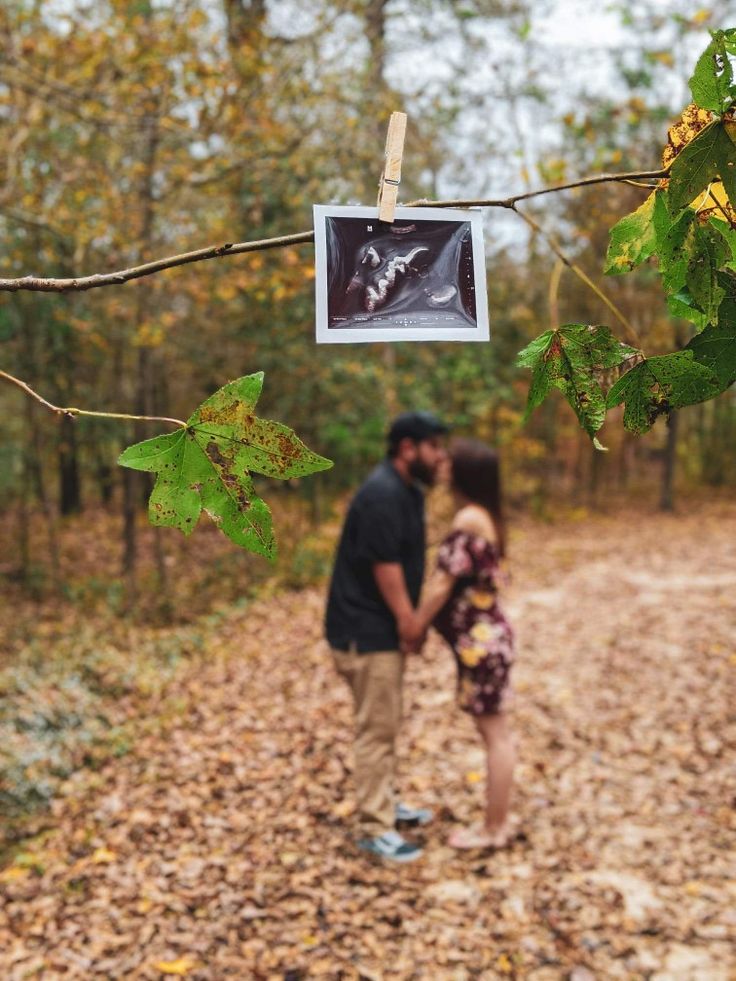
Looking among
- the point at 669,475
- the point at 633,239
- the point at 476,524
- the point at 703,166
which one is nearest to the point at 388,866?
the point at 476,524

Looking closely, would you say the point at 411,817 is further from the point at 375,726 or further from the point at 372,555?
the point at 372,555

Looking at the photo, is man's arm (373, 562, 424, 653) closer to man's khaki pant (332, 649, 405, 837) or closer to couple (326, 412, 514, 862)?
couple (326, 412, 514, 862)

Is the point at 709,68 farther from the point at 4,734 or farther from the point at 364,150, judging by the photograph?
the point at 364,150

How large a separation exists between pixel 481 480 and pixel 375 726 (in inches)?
50.2

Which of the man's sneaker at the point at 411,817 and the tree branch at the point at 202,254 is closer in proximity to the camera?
the tree branch at the point at 202,254

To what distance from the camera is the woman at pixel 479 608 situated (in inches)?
132

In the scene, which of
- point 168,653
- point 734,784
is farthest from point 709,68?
point 168,653

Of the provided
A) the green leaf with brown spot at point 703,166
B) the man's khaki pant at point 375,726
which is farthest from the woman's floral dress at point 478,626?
the green leaf with brown spot at point 703,166

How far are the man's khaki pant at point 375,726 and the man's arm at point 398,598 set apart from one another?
157 mm

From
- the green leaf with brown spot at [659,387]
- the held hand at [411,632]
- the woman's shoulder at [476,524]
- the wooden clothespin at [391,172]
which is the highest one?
the wooden clothespin at [391,172]

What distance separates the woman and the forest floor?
503mm

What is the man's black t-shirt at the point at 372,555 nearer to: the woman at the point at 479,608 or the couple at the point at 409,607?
the couple at the point at 409,607

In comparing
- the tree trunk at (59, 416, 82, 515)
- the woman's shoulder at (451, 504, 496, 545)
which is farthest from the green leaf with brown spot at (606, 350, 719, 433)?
the tree trunk at (59, 416, 82, 515)

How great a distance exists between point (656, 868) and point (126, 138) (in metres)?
7.38
